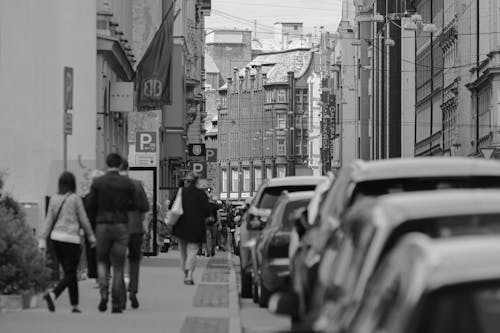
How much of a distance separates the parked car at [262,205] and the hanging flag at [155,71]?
19217 millimetres

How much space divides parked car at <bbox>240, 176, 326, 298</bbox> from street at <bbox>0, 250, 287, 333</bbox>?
0.36 meters

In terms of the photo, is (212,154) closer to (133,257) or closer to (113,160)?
(133,257)

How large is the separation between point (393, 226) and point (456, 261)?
1.10 metres

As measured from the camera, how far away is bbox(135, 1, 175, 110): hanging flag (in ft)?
143

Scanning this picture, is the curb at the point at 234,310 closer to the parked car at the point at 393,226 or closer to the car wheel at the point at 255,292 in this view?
the car wheel at the point at 255,292

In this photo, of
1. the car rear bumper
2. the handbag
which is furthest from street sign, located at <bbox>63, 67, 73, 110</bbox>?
the handbag

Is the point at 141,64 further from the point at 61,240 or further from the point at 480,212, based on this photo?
the point at 480,212

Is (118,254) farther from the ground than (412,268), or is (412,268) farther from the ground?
(412,268)

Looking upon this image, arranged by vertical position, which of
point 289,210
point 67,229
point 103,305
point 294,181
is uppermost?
point 294,181

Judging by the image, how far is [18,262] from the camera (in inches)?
745

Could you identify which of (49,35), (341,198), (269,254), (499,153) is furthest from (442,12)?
(341,198)

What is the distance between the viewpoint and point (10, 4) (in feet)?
109

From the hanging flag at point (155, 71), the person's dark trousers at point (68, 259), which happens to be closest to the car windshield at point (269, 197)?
the person's dark trousers at point (68, 259)

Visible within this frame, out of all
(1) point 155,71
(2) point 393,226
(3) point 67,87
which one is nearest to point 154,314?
(3) point 67,87
